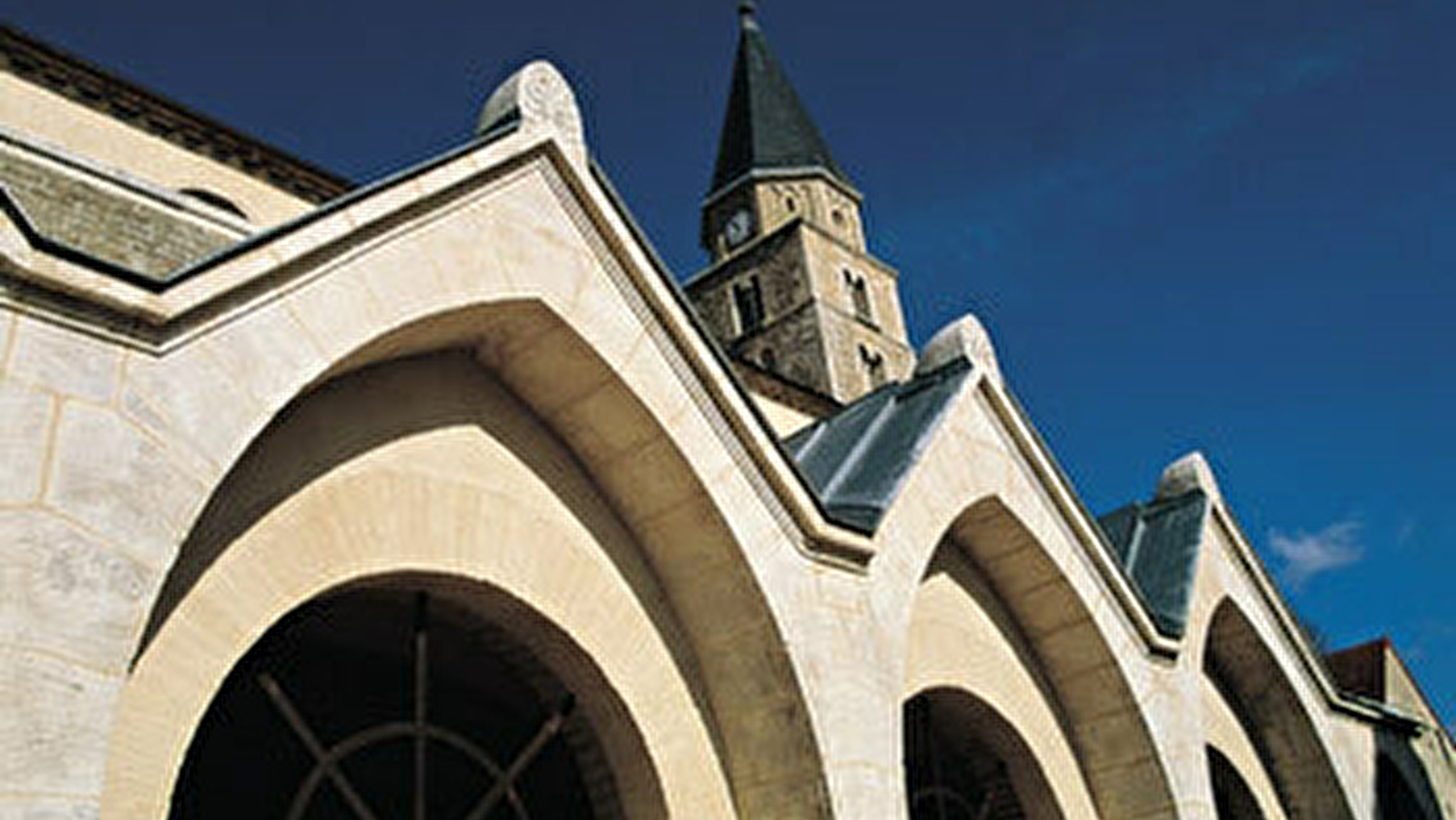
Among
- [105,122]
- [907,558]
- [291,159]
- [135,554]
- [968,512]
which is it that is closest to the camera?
[135,554]

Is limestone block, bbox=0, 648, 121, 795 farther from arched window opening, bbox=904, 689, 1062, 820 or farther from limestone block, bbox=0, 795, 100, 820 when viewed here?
arched window opening, bbox=904, 689, 1062, 820

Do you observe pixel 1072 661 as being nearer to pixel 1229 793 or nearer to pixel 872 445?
pixel 872 445

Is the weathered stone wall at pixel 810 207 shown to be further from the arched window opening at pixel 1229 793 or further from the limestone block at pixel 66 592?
the limestone block at pixel 66 592

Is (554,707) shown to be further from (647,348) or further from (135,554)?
(135,554)

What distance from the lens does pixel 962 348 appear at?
11.5 metres

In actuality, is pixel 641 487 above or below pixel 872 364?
below

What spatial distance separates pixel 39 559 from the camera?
16.7 feet

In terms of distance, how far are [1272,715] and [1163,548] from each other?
258cm

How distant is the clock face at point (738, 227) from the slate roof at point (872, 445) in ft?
171

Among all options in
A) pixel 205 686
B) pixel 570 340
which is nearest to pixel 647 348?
pixel 570 340

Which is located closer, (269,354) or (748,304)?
(269,354)

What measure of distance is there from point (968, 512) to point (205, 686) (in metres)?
6.93

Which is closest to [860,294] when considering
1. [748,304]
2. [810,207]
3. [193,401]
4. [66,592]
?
[810,207]

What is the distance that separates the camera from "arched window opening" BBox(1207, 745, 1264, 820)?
46.5 ft
